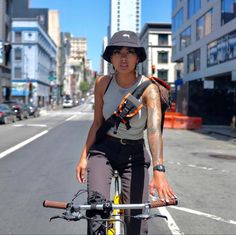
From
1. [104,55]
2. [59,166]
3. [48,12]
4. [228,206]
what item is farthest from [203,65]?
[48,12]

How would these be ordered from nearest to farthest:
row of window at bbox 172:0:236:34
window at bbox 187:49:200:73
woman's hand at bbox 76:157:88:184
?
woman's hand at bbox 76:157:88:184 → row of window at bbox 172:0:236:34 → window at bbox 187:49:200:73

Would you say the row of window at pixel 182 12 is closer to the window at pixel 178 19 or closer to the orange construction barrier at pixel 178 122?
the window at pixel 178 19

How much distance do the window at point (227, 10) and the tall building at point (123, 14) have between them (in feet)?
90.0

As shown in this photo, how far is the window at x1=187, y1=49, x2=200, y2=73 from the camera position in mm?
42856

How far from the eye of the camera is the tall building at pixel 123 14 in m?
6.08

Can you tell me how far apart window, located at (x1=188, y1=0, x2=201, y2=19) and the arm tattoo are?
4061 cm

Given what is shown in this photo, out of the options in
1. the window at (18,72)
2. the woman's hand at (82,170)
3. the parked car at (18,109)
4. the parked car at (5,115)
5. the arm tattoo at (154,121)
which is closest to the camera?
the arm tattoo at (154,121)

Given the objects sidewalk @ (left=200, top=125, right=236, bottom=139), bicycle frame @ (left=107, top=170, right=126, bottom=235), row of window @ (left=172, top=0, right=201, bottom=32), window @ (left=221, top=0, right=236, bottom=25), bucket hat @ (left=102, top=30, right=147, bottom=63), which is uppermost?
row of window @ (left=172, top=0, right=201, bottom=32)

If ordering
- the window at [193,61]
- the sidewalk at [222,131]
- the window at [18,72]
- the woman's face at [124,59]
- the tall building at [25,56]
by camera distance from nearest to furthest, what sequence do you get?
the woman's face at [124,59] → the sidewalk at [222,131] → the window at [193,61] → the tall building at [25,56] → the window at [18,72]

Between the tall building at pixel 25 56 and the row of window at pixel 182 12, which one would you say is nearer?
the row of window at pixel 182 12

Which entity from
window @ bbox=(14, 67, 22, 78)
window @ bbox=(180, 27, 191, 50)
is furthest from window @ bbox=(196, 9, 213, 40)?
window @ bbox=(14, 67, 22, 78)

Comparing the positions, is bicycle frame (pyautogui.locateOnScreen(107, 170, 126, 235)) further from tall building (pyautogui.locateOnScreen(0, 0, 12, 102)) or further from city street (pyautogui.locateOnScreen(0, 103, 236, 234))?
Answer: tall building (pyautogui.locateOnScreen(0, 0, 12, 102))

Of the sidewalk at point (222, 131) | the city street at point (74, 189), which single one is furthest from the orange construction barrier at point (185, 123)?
the city street at point (74, 189)

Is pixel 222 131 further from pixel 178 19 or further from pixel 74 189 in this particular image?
pixel 178 19
